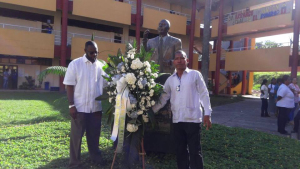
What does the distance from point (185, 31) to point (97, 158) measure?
17.7m

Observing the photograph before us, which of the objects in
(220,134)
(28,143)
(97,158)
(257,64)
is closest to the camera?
(97,158)

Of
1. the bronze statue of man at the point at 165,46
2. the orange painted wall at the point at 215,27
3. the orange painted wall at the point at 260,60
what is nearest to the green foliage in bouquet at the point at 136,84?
the bronze statue of man at the point at 165,46

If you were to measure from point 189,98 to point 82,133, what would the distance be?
172 cm

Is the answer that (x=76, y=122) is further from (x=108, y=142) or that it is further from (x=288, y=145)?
(x=288, y=145)

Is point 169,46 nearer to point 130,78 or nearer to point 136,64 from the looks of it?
point 136,64

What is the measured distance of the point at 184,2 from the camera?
71.1 ft

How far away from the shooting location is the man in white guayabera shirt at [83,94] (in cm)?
347

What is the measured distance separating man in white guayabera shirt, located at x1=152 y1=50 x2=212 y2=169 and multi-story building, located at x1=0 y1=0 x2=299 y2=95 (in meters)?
13.7

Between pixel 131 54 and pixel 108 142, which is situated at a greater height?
pixel 131 54

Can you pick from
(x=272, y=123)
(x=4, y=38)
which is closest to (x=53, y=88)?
(x=4, y=38)

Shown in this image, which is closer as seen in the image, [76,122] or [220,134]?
[76,122]

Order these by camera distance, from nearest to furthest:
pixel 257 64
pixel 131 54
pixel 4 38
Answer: pixel 131 54 → pixel 4 38 → pixel 257 64

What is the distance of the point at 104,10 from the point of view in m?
16.6

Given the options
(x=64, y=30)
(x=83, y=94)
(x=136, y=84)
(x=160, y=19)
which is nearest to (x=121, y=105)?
(x=136, y=84)
